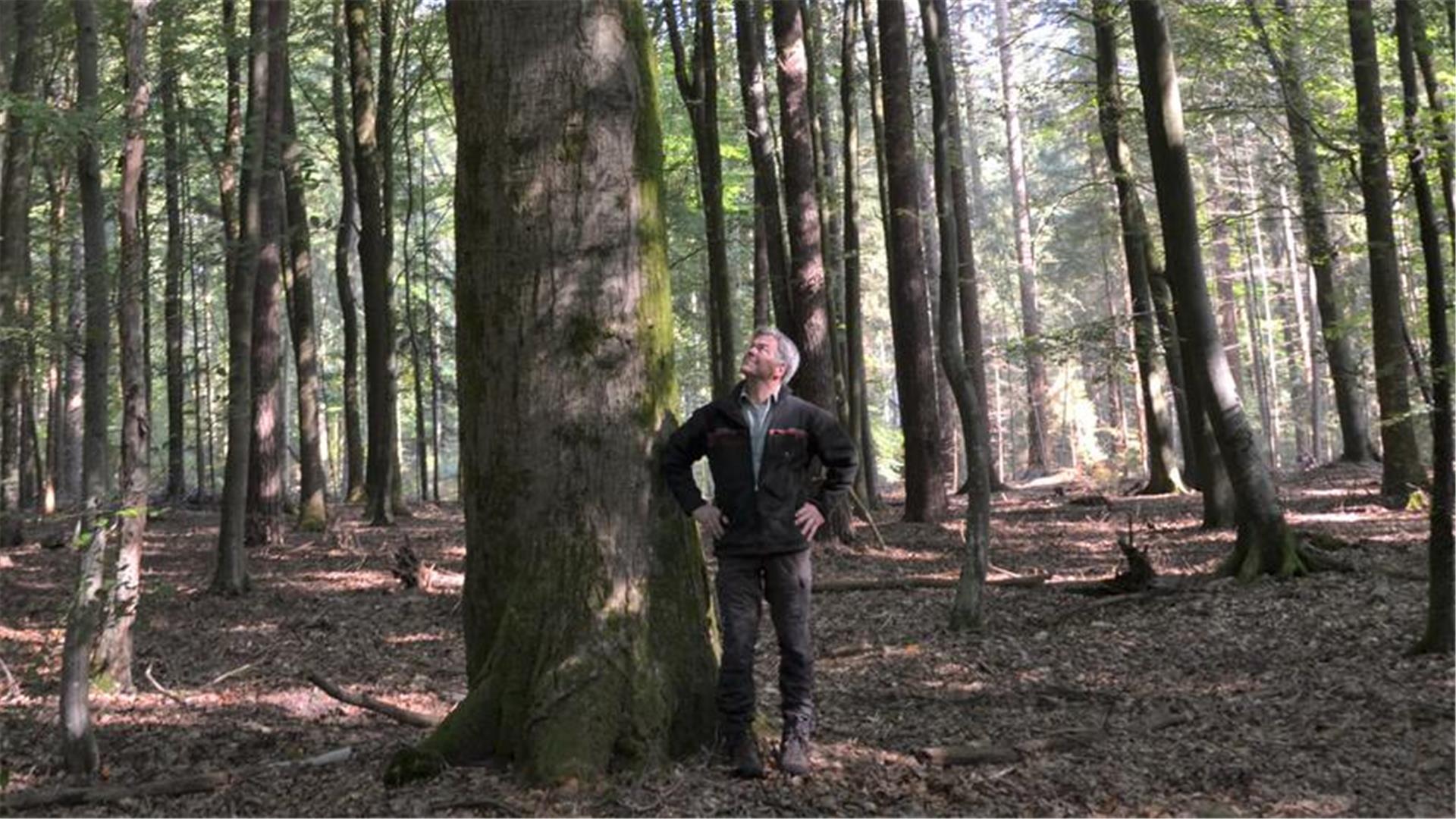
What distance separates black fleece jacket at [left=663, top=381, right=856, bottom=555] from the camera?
477 cm

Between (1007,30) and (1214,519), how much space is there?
2135 centimetres

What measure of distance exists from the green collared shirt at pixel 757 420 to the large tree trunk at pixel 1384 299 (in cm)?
932

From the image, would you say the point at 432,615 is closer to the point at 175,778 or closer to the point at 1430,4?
the point at 175,778

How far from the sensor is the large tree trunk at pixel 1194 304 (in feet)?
31.4

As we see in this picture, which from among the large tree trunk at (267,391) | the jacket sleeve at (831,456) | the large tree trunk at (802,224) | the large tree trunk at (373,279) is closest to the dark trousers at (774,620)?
the jacket sleeve at (831,456)

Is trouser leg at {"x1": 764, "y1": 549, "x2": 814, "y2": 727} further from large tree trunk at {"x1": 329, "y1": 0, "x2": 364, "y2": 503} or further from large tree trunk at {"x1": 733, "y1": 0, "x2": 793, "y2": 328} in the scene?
large tree trunk at {"x1": 329, "y1": 0, "x2": 364, "y2": 503}

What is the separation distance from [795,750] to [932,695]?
2.37 m

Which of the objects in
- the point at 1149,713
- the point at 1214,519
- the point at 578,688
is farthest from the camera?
the point at 1214,519

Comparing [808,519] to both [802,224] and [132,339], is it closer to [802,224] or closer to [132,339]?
[132,339]

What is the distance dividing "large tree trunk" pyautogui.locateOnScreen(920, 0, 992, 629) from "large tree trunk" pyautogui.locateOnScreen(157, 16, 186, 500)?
6.66 metres

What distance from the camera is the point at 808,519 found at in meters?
4.80

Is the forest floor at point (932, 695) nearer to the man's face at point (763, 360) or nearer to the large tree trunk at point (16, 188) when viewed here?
the man's face at point (763, 360)

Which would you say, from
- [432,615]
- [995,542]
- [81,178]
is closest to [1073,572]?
[995,542]

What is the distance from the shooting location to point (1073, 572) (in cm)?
1137
